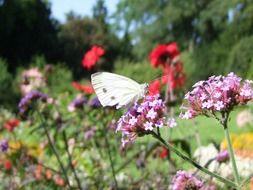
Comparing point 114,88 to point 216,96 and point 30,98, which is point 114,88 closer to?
point 216,96

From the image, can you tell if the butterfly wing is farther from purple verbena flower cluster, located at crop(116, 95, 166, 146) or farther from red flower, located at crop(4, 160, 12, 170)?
red flower, located at crop(4, 160, 12, 170)

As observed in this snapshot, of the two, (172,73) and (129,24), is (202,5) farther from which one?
(172,73)

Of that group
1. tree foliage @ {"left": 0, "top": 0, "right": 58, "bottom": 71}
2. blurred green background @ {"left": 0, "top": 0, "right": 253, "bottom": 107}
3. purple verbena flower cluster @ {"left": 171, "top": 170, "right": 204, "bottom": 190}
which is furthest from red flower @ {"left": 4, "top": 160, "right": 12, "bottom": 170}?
tree foliage @ {"left": 0, "top": 0, "right": 58, "bottom": 71}

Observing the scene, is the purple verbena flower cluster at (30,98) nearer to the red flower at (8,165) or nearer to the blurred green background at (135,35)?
the red flower at (8,165)

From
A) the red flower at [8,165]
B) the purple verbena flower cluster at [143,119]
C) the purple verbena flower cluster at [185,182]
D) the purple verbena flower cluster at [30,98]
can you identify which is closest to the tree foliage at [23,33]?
the red flower at [8,165]

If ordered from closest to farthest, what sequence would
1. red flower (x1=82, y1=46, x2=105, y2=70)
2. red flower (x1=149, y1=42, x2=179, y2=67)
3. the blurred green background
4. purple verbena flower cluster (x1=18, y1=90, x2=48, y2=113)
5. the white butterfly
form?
1. the white butterfly
2. purple verbena flower cluster (x1=18, y1=90, x2=48, y2=113)
3. red flower (x1=82, y1=46, x2=105, y2=70)
4. red flower (x1=149, y1=42, x2=179, y2=67)
5. the blurred green background

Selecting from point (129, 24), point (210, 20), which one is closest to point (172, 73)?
point (210, 20)

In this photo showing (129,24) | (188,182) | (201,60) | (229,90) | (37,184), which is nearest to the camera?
(229,90)
